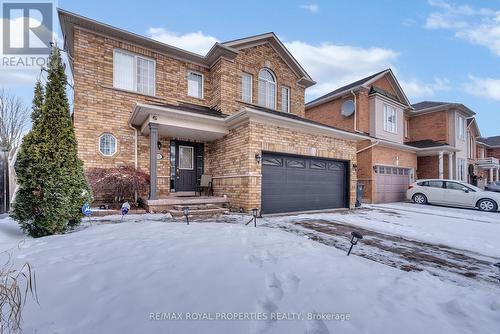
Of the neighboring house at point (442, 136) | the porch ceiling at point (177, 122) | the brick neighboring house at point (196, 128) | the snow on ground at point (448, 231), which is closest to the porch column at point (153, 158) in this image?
the brick neighboring house at point (196, 128)

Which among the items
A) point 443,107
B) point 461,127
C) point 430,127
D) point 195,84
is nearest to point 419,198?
point 430,127

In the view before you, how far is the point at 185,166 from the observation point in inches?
372

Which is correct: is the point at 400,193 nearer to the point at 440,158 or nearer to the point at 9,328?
the point at 440,158

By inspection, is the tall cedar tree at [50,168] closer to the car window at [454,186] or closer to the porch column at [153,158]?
the porch column at [153,158]

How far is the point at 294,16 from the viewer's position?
10.9 metres

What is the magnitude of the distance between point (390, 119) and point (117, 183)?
1539 cm

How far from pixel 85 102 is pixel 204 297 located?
8.62 meters

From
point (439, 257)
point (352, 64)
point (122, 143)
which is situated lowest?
point (439, 257)

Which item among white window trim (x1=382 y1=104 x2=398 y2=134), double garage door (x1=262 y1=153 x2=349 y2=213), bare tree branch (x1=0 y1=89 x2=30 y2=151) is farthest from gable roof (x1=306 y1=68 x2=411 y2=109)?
bare tree branch (x1=0 y1=89 x2=30 y2=151)

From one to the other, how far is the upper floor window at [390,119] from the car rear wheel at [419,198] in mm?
4247

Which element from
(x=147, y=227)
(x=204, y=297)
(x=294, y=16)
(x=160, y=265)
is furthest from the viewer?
(x=294, y=16)

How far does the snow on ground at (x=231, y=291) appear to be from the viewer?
180 centimetres

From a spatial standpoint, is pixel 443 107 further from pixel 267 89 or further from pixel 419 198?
pixel 267 89

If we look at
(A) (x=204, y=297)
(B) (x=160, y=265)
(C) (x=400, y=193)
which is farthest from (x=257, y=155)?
(C) (x=400, y=193)
